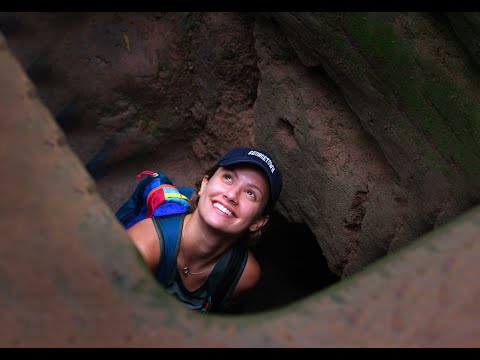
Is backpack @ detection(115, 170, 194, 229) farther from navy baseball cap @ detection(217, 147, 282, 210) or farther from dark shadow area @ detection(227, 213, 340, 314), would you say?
dark shadow area @ detection(227, 213, 340, 314)

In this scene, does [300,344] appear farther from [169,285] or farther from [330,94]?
[330,94]

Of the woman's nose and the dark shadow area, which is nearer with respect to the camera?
the woman's nose

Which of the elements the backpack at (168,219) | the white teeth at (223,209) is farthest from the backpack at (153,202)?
the white teeth at (223,209)

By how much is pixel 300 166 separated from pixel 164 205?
1.45 ft

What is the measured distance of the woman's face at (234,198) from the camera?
1686mm

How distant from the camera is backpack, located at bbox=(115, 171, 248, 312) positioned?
174 centimetres

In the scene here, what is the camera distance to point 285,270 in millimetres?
2455

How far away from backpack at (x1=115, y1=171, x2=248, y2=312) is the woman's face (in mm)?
108

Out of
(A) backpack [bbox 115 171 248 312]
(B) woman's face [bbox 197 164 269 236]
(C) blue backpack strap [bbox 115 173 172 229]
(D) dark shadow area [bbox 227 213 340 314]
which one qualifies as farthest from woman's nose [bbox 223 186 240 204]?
(D) dark shadow area [bbox 227 213 340 314]

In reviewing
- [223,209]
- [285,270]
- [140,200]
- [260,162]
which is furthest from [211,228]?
[285,270]

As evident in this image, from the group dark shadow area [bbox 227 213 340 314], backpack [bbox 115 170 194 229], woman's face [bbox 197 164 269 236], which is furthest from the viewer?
dark shadow area [bbox 227 213 340 314]

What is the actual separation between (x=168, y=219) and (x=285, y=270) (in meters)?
0.80

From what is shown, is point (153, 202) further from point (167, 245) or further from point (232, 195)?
point (232, 195)

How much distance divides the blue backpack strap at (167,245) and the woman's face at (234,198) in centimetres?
9
